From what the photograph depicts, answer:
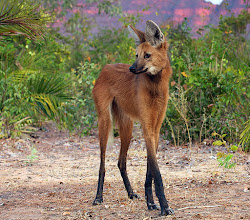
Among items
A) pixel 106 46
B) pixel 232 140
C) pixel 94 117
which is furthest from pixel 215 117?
pixel 106 46

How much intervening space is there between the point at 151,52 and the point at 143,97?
0.43m

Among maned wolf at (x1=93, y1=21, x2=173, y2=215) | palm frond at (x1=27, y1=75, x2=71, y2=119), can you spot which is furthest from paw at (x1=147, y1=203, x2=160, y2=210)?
palm frond at (x1=27, y1=75, x2=71, y2=119)

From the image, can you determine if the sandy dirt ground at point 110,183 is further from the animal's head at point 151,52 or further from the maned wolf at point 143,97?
the animal's head at point 151,52

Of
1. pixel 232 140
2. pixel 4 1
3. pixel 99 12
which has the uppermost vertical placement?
pixel 99 12

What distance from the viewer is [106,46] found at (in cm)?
1220

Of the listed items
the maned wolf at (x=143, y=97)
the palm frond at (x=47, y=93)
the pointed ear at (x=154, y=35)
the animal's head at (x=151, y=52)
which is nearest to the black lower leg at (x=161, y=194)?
the maned wolf at (x=143, y=97)

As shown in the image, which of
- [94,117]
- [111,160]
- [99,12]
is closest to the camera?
[111,160]

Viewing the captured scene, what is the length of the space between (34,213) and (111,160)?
96.0 inches

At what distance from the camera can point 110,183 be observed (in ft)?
14.9

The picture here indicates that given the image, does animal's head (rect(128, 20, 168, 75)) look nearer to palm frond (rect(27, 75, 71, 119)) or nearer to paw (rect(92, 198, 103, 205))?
paw (rect(92, 198, 103, 205))

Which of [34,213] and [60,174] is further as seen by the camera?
[60,174]

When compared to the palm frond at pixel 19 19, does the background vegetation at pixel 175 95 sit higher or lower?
lower

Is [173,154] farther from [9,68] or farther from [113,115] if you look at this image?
[9,68]

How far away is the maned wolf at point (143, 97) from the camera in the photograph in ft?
10.5
